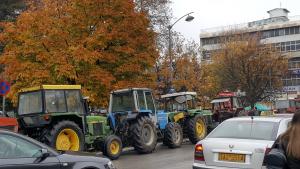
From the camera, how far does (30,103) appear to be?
15484 millimetres

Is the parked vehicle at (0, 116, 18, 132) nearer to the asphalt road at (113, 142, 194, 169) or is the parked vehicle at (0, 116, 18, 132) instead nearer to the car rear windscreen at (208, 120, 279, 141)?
the asphalt road at (113, 142, 194, 169)

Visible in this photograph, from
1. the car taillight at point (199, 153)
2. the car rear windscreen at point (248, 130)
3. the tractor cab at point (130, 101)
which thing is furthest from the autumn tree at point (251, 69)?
the car taillight at point (199, 153)

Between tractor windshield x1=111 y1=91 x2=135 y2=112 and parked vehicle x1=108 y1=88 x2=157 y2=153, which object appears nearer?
parked vehicle x1=108 y1=88 x2=157 y2=153

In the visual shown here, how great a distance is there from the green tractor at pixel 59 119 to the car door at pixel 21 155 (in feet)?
22.3

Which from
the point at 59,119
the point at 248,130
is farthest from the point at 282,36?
the point at 248,130

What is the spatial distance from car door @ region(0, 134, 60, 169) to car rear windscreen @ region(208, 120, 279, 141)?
3111 millimetres

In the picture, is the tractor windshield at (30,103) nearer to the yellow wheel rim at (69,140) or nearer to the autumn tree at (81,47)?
the yellow wheel rim at (69,140)

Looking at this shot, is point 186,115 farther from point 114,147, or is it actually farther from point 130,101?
point 114,147

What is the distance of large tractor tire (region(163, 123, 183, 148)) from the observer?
62.5 ft

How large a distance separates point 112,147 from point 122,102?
256 centimetres

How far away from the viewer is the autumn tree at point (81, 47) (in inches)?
864

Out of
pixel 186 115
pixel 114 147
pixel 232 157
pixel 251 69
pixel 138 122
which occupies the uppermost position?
pixel 251 69

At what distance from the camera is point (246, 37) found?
5809 centimetres

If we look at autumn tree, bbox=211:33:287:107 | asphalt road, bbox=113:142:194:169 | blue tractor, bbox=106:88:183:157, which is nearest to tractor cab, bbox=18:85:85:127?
blue tractor, bbox=106:88:183:157
